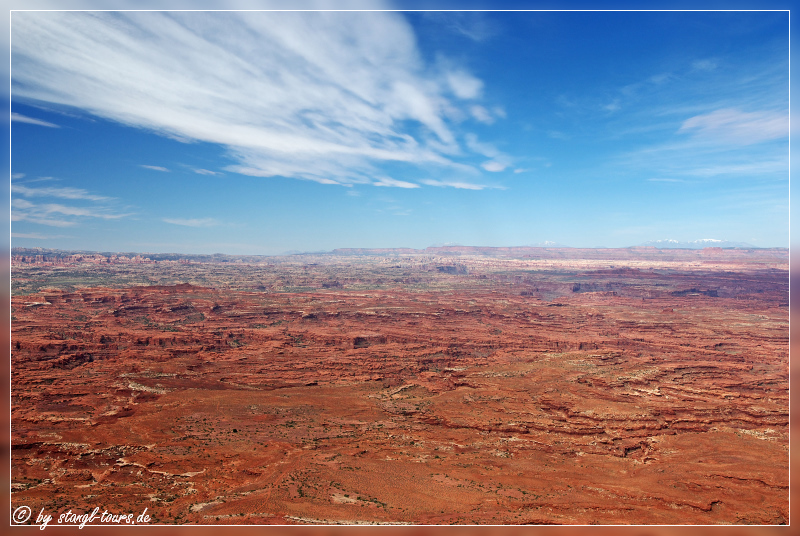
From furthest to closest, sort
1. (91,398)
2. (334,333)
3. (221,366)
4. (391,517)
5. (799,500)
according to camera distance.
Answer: (334,333) < (221,366) < (91,398) < (391,517) < (799,500)

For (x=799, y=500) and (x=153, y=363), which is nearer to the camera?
(x=799, y=500)

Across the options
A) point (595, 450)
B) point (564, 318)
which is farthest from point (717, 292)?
point (595, 450)

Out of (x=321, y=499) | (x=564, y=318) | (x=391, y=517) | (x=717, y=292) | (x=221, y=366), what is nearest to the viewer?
(x=391, y=517)

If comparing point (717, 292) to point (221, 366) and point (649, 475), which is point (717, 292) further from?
point (221, 366)

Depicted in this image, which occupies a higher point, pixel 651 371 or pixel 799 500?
pixel 799 500

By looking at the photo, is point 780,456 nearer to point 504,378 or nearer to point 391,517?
point 504,378

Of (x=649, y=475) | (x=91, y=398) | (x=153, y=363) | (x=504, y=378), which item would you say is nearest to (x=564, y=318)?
(x=504, y=378)
